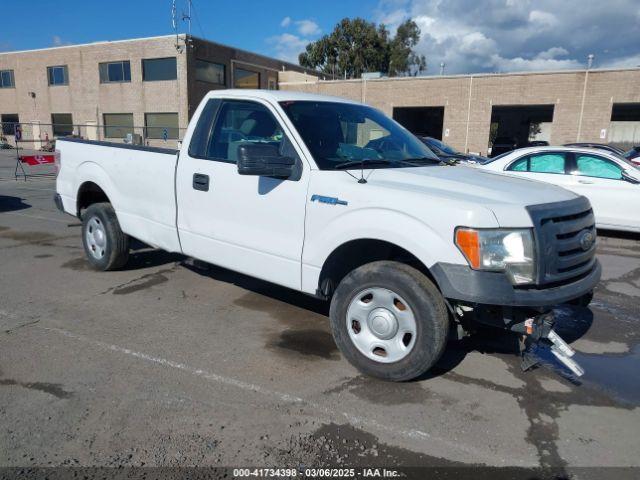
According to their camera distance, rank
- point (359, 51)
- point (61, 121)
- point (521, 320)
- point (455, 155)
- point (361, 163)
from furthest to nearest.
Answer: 1. point (359, 51)
2. point (61, 121)
3. point (455, 155)
4. point (361, 163)
5. point (521, 320)

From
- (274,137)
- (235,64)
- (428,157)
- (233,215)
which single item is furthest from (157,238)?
(235,64)

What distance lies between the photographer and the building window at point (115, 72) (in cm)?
3588

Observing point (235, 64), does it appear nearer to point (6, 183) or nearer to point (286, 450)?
point (6, 183)

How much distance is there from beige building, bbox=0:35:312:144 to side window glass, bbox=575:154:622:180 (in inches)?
1033

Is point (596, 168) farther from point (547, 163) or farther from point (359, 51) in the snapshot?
point (359, 51)

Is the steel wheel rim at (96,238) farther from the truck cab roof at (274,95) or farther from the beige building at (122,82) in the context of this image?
the beige building at (122,82)

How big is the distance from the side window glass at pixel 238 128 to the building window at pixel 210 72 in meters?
32.2

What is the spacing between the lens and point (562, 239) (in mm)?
3447

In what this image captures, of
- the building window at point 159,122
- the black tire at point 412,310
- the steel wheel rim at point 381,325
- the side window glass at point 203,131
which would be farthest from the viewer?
the building window at point 159,122

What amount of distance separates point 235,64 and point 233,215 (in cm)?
3664

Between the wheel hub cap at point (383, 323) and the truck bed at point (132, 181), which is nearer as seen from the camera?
the wheel hub cap at point (383, 323)

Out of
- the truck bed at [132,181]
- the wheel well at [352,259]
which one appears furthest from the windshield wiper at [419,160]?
the truck bed at [132,181]

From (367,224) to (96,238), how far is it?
4034 millimetres

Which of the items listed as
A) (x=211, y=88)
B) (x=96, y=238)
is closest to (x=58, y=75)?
(x=211, y=88)
